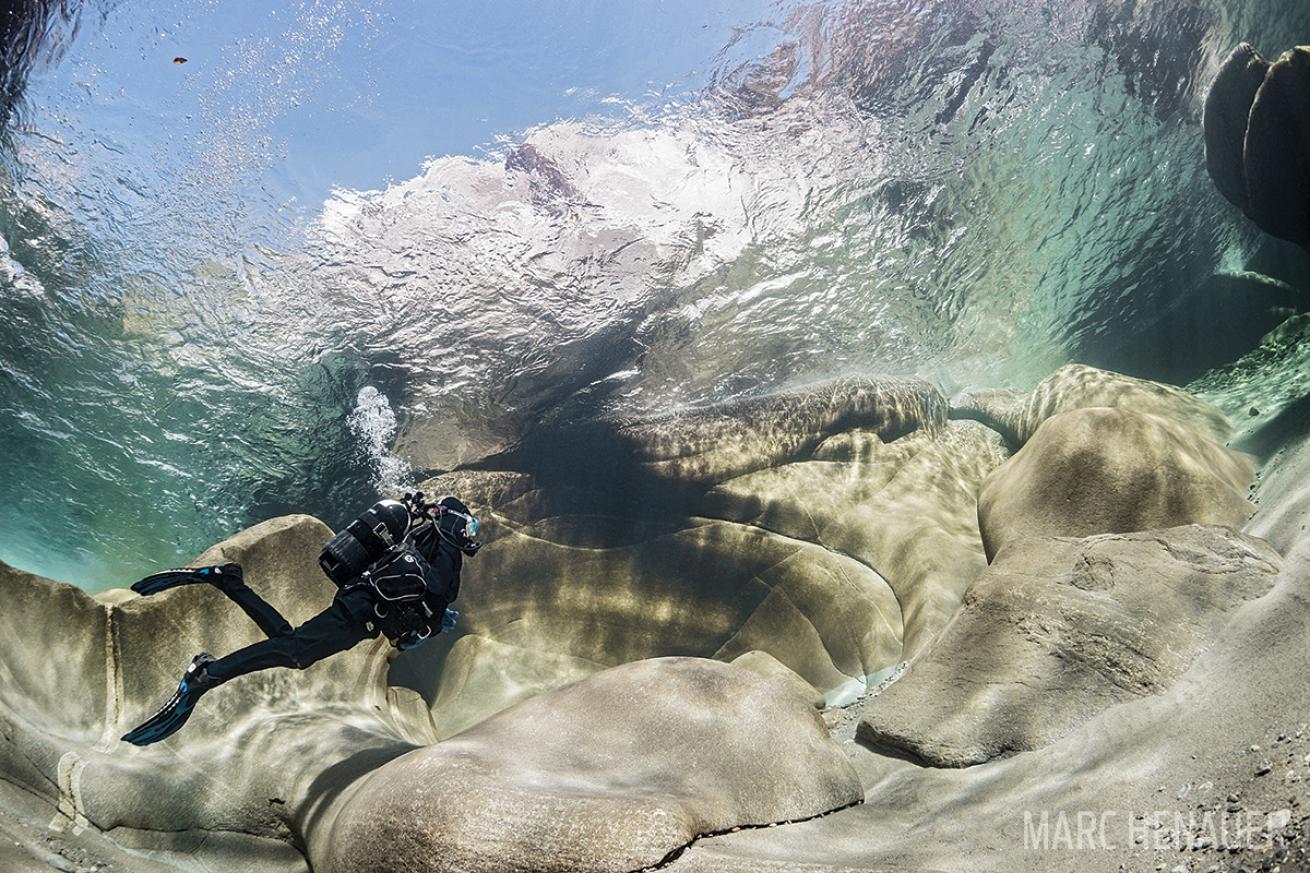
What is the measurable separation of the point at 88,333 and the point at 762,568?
12645 mm

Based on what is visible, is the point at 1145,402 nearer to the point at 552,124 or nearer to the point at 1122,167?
the point at 1122,167

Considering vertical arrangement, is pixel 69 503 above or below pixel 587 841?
above

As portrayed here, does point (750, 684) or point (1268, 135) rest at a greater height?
point (1268, 135)

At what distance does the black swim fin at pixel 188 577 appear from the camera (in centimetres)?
475

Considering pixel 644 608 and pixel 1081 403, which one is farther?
pixel 1081 403

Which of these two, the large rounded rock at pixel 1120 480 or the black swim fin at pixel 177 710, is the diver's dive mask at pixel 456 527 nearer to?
the black swim fin at pixel 177 710

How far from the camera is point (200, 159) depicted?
8.28 metres

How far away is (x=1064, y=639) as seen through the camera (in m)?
4.00

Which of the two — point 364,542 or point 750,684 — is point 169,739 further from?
point 750,684

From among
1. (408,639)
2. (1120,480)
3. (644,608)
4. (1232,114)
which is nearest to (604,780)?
(408,639)

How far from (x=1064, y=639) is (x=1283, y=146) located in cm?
594

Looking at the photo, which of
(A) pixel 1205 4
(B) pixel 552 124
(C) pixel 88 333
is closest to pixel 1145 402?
(A) pixel 1205 4

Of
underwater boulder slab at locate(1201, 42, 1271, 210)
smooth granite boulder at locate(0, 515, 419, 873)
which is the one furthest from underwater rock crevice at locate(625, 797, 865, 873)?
underwater boulder slab at locate(1201, 42, 1271, 210)

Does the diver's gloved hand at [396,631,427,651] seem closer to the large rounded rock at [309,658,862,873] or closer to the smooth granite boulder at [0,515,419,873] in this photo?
the smooth granite boulder at [0,515,419,873]
